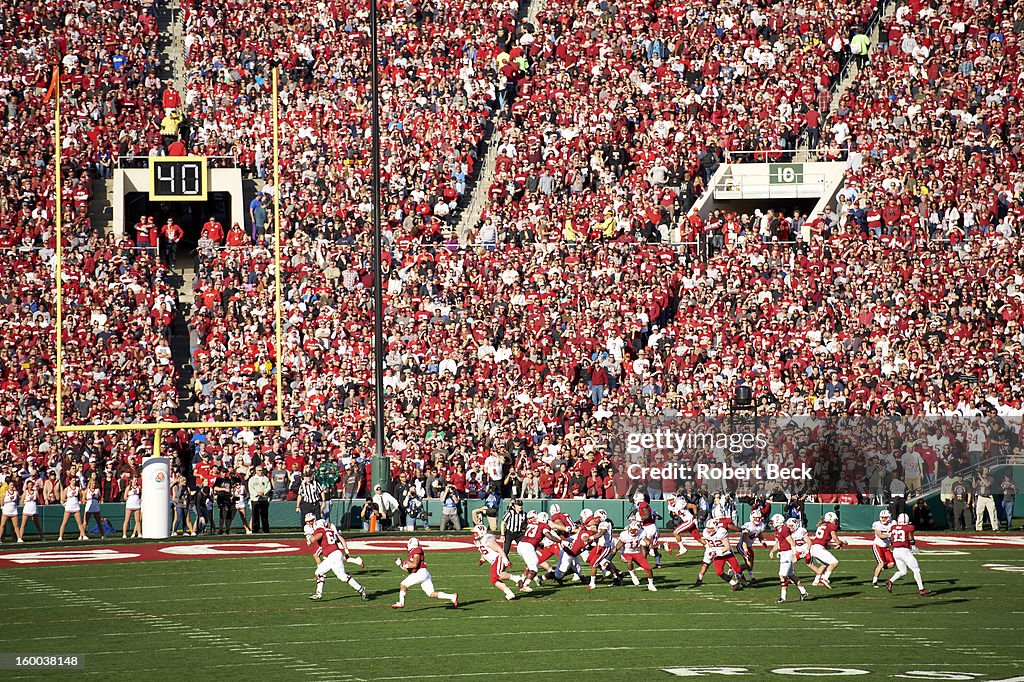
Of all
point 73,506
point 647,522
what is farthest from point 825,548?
point 73,506

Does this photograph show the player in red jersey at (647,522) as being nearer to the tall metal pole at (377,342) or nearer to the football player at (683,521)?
the football player at (683,521)

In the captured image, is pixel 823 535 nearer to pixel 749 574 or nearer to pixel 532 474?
pixel 749 574

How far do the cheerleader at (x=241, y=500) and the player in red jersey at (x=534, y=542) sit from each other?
25.7 ft

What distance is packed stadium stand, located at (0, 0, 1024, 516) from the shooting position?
26062 millimetres

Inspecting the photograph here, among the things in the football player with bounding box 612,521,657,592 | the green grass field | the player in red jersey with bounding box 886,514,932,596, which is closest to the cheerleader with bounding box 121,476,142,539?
the green grass field

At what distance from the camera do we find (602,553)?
17453 millimetres

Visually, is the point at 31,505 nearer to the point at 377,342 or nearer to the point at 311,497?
the point at 311,497

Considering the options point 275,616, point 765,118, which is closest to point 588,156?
point 765,118

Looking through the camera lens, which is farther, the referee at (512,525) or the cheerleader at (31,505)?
the cheerleader at (31,505)

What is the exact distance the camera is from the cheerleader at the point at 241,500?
2412 cm

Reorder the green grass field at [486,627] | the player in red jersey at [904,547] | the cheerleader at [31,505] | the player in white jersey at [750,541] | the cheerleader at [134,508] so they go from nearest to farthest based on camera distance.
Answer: the green grass field at [486,627], the player in red jersey at [904,547], the player in white jersey at [750,541], the cheerleader at [31,505], the cheerleader at [134,508]

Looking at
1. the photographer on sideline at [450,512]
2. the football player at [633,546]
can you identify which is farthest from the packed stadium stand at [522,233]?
the football player at [633,546]
